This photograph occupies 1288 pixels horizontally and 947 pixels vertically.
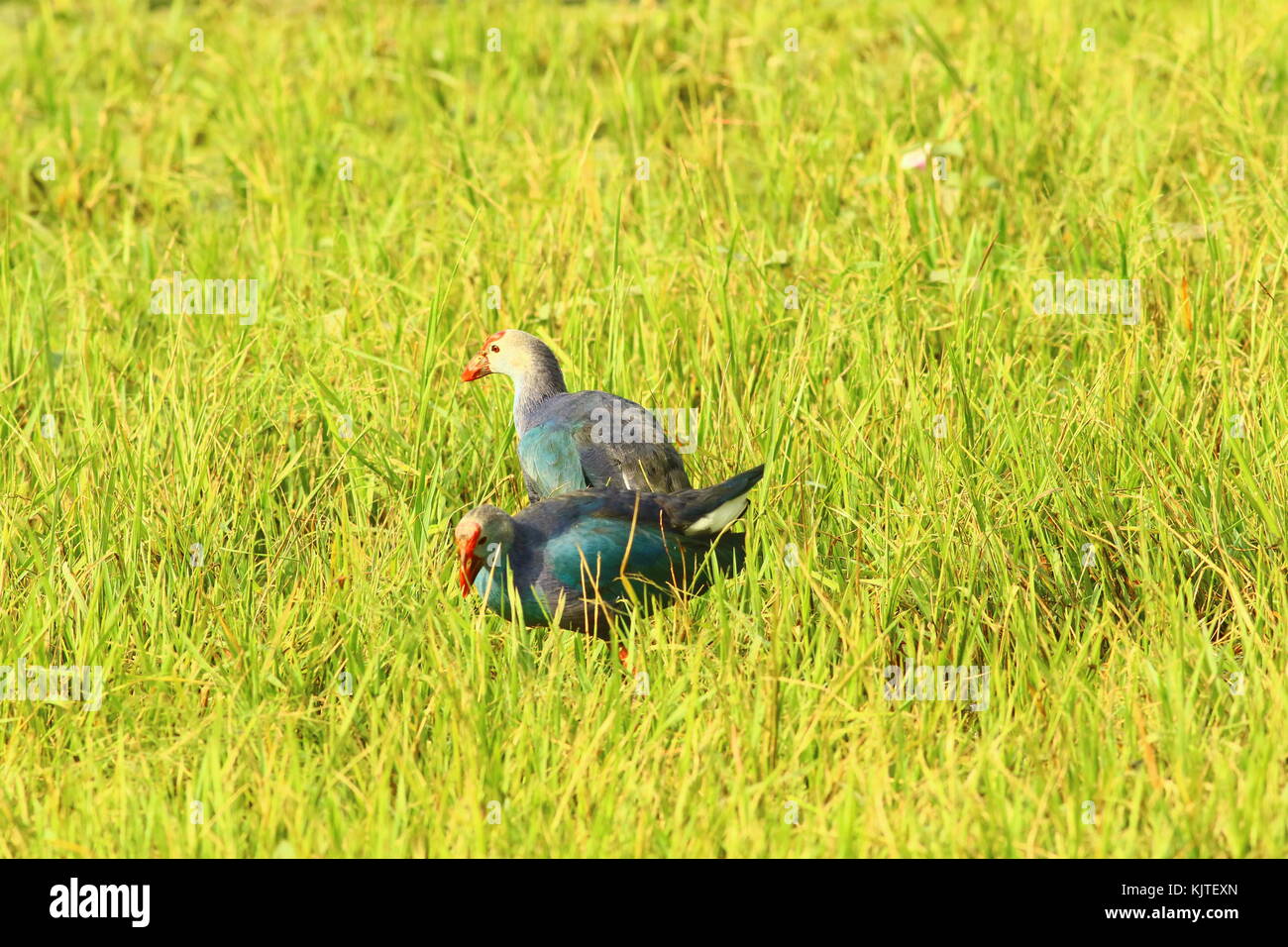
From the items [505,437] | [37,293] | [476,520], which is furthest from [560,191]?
[476,520]

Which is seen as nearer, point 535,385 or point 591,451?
point 591,451

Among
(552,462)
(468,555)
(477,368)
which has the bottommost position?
(468,555)

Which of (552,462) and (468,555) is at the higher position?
(552,462)

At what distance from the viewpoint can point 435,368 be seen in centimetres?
507

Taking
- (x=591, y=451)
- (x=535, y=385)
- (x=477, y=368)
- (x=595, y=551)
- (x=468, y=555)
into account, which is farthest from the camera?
(x=477, y=368)

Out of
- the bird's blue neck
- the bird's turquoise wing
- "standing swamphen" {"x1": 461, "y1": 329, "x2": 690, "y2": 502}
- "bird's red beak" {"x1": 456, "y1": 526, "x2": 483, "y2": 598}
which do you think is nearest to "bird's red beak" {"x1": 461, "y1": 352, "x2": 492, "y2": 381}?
the bird's blue neck

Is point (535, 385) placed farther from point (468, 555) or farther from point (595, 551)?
point (468, 555)

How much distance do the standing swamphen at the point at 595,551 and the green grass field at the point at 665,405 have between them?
0.31 ft

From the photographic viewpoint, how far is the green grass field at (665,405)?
3.25 meters

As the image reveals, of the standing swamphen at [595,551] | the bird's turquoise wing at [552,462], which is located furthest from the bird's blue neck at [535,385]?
the standing swamphen at [595,551]

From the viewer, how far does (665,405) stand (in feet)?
15.8

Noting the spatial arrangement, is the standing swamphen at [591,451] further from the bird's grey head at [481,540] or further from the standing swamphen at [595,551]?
the bird's grey head at [481,540]

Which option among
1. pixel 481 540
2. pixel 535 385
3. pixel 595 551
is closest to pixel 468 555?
pixel 481 540

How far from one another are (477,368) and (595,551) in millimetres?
1169
